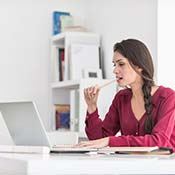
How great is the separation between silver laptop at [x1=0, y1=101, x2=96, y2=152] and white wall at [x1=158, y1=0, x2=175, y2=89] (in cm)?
157

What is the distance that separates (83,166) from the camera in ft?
3.91

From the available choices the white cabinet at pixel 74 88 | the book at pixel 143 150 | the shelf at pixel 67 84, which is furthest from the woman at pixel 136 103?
the shelf at pixel 67 84

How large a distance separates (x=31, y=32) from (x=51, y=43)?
0.19 metres

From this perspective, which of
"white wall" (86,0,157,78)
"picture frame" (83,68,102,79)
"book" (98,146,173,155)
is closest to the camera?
"book" (98,146,173,155)

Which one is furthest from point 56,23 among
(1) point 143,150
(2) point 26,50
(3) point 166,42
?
(1) point 143,150

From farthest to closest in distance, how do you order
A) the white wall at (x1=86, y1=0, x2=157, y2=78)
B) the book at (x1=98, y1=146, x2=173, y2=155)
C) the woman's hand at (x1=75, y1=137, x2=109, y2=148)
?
the white wall at (x1=86, y1=0, x2=157, y2=78) → the woman's hand at (x1=75, y1=137, x2=109, y2=148) → the book at (x1=98, y1=146, x2=173, y2=155)

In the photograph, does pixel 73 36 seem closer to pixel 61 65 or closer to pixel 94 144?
pixel 61 65

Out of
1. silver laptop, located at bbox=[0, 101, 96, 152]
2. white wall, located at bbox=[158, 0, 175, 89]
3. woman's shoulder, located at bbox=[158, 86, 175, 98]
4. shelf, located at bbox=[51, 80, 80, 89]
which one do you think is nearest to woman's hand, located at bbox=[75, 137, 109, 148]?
silver laptop, located at bbox=[0, 101, 96, 152]

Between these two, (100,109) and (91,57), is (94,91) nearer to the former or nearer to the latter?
(100,109)

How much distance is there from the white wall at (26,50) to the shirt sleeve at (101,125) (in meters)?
1.46

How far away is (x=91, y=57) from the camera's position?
378 cm

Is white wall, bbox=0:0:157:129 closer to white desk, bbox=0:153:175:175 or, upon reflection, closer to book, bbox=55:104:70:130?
book, bbox=55:104:70:130

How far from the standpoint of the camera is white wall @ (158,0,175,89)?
3066mm

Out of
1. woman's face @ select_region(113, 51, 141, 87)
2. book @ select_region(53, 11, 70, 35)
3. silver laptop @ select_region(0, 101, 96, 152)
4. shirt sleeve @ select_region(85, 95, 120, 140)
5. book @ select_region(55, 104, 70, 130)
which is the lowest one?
book @ select_region(55, 104, 70, 130)
